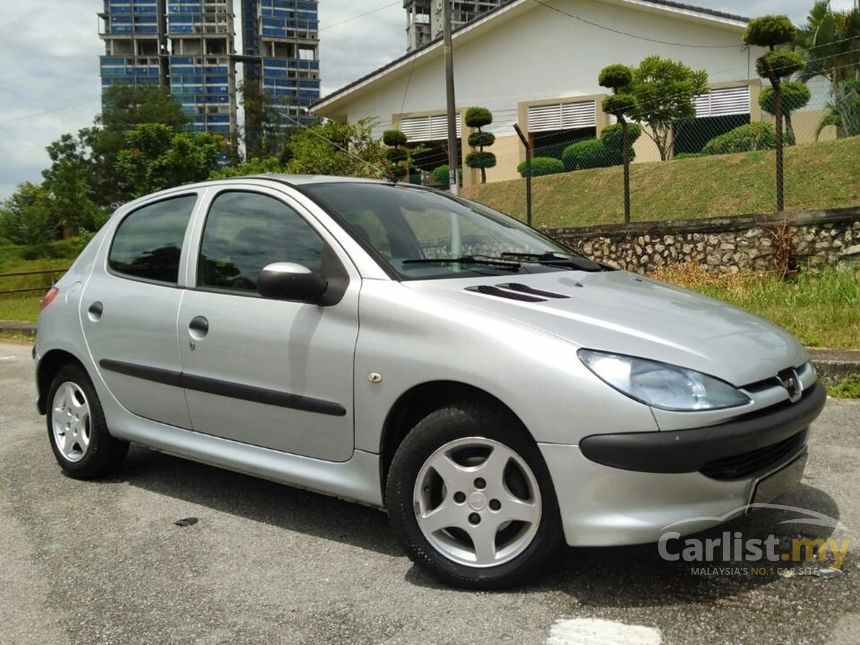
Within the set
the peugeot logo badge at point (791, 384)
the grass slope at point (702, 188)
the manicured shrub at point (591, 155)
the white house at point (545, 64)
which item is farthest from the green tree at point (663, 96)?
the peugeot logo badge at point (791, 384)

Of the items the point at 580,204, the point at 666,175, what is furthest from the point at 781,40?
the point at 580,204

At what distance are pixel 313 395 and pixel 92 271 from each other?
193cm

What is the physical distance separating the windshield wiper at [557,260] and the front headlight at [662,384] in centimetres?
114

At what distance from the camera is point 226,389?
360 cm

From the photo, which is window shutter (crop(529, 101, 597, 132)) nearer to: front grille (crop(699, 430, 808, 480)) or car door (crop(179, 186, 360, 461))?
car door (crop(179, 186, 360, 461))

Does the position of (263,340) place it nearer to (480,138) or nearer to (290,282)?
(290,282)

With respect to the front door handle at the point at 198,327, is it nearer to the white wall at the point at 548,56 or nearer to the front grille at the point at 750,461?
the front grille at the point at 750,461

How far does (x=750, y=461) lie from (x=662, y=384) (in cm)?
42

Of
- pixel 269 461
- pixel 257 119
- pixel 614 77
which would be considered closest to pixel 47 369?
pixel 269 461

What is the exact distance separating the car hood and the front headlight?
0.11 ft

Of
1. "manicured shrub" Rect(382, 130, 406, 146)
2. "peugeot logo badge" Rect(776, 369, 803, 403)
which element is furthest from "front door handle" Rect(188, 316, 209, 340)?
"manicured shrub" Rect(382, 130, 406, 146)

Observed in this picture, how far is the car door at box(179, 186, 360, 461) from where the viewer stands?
3.25 m

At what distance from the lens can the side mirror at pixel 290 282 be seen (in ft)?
10.6

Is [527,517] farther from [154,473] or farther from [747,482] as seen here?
[154,473]
